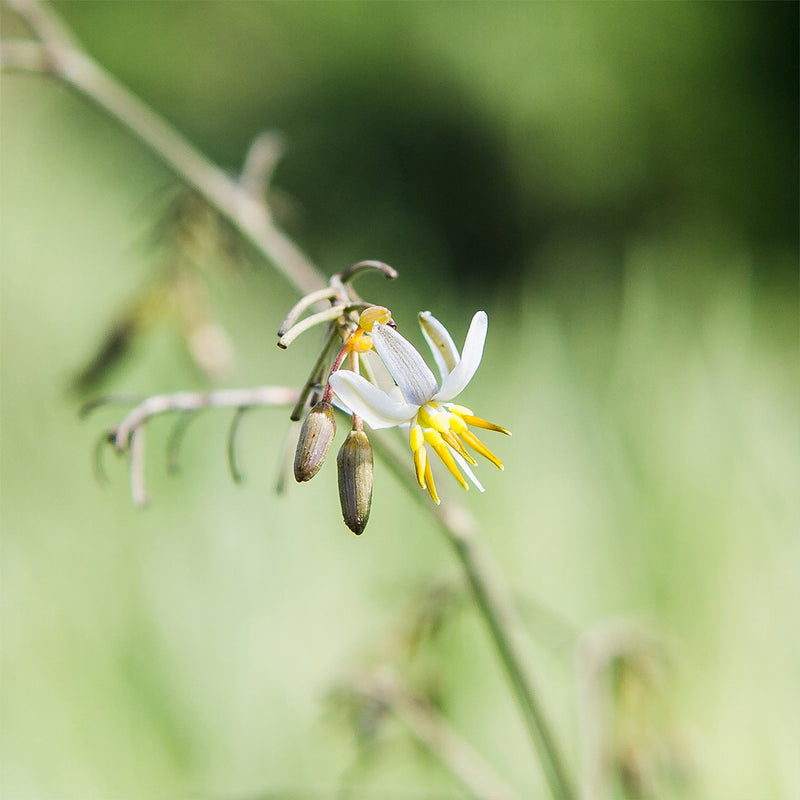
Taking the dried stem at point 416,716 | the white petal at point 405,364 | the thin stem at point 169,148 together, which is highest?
the thin stem at point 169,148

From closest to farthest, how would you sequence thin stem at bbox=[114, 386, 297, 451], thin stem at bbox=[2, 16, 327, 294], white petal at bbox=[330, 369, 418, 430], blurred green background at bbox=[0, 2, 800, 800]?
white petal at bbox=[330, 369, 418, 430] < thin stem at bbox=[114, 386, 297, 451] < thin stem at bbox=[2, 16, 327, 294] < blurred green background at bbox=[0, 2, 800, 800]

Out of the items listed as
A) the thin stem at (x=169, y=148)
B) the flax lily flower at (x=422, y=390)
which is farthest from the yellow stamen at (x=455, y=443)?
the thin stem at (x=169, y=148)

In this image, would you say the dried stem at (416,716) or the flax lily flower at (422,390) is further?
the dried stem at (416,716)

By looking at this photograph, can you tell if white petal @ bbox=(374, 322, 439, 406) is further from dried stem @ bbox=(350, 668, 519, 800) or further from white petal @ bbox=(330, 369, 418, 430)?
dried stem @ bbox=(350, 668, 519, 800)

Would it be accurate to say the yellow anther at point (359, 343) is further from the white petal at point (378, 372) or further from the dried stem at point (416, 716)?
the dried stem at point (416, 716)

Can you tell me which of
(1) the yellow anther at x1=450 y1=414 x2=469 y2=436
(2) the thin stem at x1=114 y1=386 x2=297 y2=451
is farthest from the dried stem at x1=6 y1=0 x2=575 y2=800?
(1) the yellow anther at x1=450 y1=414 x2=469 y2=436

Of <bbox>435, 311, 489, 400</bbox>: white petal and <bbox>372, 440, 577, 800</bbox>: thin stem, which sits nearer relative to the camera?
<bbox>435, 311, 489, 400</bbox>: white petal

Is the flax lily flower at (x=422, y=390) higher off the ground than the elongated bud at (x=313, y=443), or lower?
higher
